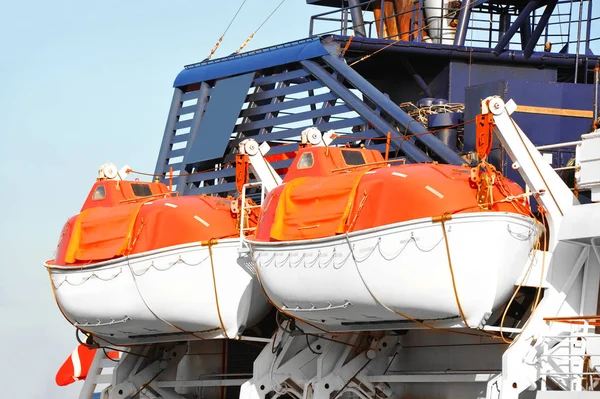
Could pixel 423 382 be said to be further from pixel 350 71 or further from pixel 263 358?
pixel 350 71

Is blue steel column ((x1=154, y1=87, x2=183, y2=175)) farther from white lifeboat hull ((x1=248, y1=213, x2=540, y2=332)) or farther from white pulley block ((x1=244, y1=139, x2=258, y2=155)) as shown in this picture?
white lifeboat hull ((x1=248, y1=213, x2=540, y2=332))

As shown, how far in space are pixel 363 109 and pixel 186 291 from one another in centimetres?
564

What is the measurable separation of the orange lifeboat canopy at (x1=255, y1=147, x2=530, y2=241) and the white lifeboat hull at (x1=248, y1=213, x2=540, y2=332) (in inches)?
11.5

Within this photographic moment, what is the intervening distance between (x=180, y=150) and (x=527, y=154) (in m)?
12.7

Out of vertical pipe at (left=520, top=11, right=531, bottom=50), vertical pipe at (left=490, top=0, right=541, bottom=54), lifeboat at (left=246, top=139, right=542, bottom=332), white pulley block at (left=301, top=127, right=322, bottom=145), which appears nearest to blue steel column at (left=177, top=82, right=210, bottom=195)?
white pulley block at (left=301, top=127, right=322, bottom=145)

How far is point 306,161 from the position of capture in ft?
77.9

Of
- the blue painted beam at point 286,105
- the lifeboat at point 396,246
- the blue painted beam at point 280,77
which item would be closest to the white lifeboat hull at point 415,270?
the lifeboat at point 396,246

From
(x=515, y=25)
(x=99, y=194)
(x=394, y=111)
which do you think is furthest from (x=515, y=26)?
(x=99, y=194)

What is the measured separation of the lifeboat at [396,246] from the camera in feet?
63.9

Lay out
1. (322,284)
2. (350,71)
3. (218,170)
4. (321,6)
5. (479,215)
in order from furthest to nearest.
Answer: (321,6) < (218,170) < (350,71) < (322,284) < (479,215)

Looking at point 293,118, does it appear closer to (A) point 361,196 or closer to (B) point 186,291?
(B) point 186,291

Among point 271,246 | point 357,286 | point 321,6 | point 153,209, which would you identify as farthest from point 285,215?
point 321,6

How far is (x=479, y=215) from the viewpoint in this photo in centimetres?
1947

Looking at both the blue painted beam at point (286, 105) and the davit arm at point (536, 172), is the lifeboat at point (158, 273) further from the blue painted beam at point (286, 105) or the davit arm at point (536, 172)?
the davit arm at point (536, 172)
